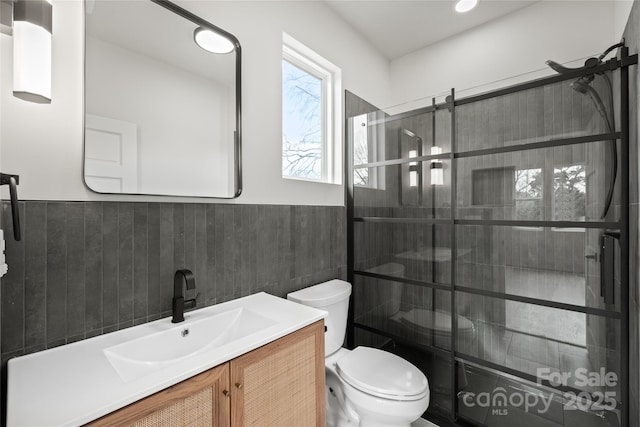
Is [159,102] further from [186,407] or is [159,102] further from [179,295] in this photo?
[186,407]

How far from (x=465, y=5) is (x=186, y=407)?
2821mm

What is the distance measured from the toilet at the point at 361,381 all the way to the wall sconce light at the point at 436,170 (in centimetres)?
91

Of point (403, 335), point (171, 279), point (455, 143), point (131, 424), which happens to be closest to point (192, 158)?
point (171, 279)

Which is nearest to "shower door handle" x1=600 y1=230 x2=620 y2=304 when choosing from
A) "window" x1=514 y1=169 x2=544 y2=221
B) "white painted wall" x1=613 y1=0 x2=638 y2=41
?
"window" x1=514 y1=169 x2=544 y2=221

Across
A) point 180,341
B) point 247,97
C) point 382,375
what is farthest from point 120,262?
point 382,375

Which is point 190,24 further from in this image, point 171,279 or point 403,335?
point 403,335

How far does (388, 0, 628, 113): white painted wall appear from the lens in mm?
1912

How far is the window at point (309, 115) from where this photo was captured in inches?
76.9

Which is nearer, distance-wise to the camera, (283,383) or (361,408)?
(283,383)

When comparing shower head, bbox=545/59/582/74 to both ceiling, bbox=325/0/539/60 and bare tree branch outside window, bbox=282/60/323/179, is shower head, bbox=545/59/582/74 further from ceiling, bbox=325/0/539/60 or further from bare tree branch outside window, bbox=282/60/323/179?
bare tree branch outside window, bbox=282/60/323/179

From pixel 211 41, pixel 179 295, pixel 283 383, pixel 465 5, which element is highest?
pixel 465 5

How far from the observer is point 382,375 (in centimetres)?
155

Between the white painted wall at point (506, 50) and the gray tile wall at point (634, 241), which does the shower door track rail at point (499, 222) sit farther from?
the white painted wall at point (506, 50)

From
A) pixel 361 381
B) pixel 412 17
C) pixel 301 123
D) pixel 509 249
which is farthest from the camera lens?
pixel 412 17
